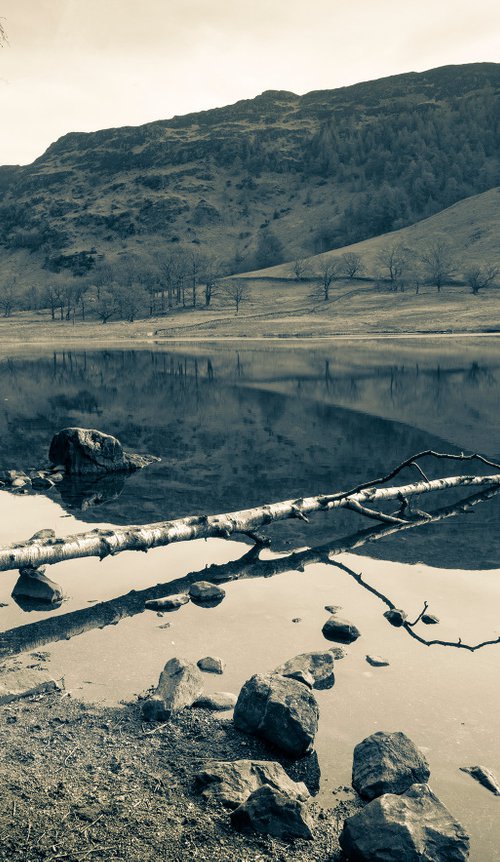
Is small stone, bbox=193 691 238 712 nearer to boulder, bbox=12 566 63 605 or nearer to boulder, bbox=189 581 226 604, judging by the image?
boulder, bbox=189 581 226 604

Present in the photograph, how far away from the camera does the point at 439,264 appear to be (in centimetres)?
16475

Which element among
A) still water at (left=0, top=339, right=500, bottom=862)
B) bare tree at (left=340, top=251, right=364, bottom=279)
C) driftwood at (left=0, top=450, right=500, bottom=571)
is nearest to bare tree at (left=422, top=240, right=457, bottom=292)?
bare tree at (left=340, top=251, right=364, bottom=279)

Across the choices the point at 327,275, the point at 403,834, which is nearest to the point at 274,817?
the point at 403,834

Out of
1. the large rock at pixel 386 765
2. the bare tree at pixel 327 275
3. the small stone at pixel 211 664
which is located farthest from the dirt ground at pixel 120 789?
the bare tree at pixel 327 275

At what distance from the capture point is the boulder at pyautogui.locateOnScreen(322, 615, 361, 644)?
399 inches

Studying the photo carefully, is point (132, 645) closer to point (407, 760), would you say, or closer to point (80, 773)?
point (80, 773)

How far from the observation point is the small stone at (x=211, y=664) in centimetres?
911

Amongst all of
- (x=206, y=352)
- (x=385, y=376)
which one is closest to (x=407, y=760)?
(x=385, y=376)

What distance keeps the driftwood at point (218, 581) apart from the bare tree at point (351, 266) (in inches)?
6881

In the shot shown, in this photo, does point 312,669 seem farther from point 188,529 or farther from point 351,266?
point 351,266

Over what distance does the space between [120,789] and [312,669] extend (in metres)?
3.28

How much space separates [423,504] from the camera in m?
18.9

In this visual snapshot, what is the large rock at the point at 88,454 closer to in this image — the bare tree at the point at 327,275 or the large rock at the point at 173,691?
the large rock at the point at 173,691

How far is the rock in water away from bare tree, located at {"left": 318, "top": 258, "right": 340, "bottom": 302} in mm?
160079
